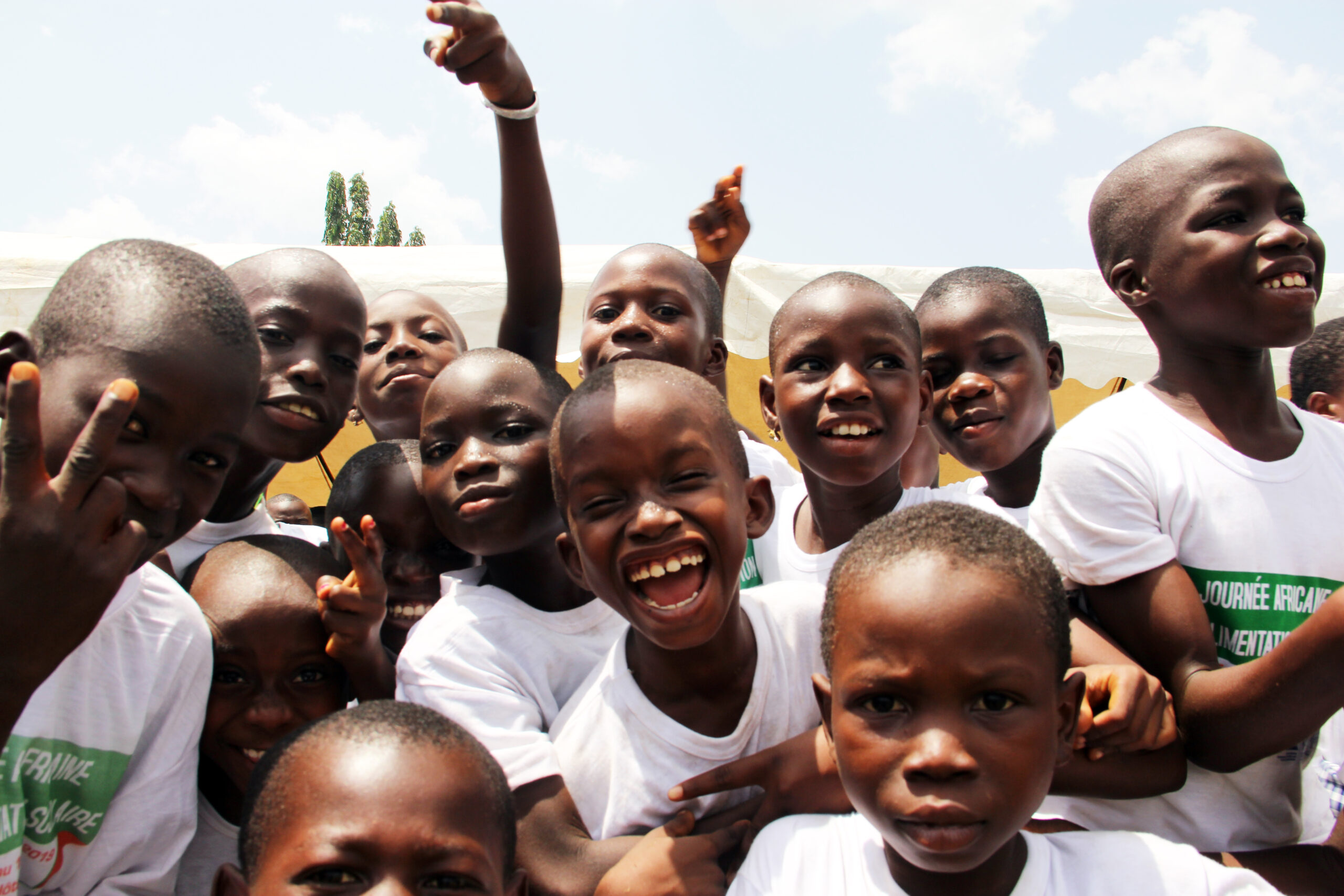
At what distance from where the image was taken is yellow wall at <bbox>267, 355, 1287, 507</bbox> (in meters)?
5.18

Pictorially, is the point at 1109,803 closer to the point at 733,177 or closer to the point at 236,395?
the point at 236,395

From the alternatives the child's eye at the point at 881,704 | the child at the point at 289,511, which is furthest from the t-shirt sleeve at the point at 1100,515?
the child at the point at 289,511

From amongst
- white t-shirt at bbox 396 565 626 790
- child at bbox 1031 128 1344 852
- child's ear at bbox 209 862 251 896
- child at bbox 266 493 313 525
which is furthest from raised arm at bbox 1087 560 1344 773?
child at bbox 266 493 313 525

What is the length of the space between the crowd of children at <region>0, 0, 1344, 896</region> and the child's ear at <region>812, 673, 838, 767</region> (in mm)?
17

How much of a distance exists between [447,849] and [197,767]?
0.92 metres

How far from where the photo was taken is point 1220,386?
191 centimetres

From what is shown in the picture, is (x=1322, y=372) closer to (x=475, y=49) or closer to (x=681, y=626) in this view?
(x=681, y=626)

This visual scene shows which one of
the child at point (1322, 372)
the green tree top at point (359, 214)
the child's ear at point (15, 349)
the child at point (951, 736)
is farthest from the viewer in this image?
the green tree top at point (359, 214)

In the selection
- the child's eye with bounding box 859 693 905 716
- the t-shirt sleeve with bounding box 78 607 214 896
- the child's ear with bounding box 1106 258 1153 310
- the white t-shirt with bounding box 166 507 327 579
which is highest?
the child's ear with bounding box 1106 258 1153 310

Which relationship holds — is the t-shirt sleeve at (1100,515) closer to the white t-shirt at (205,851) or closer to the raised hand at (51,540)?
the raised hand at (51,540)

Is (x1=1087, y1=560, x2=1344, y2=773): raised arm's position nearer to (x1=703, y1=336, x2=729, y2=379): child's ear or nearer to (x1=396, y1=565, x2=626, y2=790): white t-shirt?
(x1=396, y1=565, x2=626, y2=790): white t-shirt

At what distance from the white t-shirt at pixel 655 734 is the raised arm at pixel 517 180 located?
127 cm

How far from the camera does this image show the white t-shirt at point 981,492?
258 centimetres

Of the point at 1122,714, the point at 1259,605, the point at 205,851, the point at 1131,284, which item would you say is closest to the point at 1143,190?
the point at 1131,284
